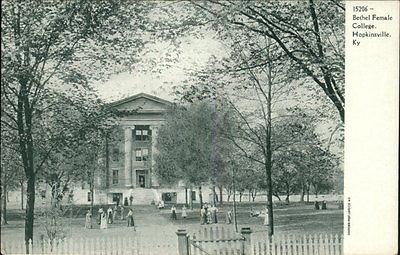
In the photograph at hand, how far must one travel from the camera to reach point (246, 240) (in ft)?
17.3

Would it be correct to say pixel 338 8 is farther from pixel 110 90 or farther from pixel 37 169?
pixel 37 169

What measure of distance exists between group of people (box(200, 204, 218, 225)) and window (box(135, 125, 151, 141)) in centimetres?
58

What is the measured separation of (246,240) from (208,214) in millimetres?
308

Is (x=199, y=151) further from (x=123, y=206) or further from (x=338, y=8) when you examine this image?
(x=338, y=8)

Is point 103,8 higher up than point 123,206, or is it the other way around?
point 103,8

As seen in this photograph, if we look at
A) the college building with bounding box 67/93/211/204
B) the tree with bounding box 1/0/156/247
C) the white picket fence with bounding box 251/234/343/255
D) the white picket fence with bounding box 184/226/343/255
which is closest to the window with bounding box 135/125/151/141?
the college building with bounding box 67/93/211/204

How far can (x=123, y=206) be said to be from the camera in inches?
205

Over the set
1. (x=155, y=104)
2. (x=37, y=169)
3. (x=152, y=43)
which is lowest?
(x=37, y=169)

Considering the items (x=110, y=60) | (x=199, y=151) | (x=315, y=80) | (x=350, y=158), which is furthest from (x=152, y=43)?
(x=350, y=158)

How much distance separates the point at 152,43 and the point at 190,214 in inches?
44.5

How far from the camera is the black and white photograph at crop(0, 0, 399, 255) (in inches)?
205

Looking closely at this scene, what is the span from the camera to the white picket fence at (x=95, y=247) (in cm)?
523

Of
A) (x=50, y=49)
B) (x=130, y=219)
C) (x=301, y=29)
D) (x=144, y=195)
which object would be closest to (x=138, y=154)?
(x=144, y=195)

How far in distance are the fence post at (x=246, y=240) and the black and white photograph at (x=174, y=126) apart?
0.03 ft
